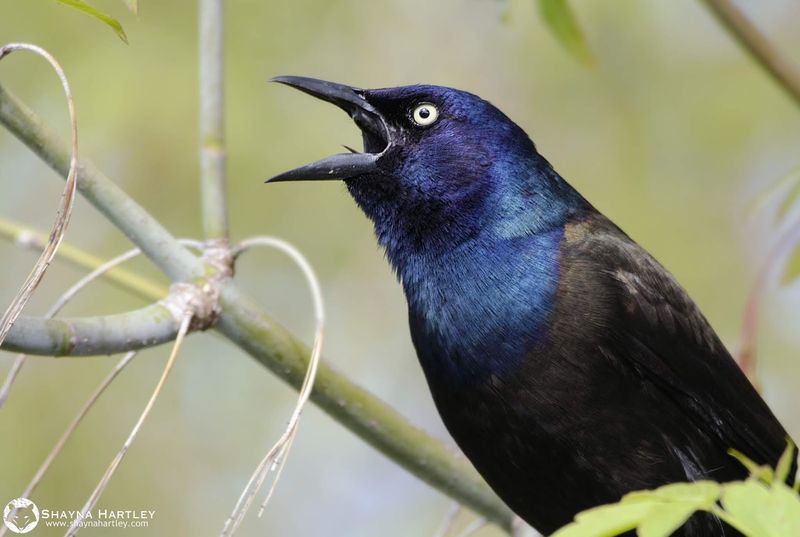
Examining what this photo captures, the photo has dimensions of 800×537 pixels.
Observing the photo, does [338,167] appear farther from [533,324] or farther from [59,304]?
[59,304]

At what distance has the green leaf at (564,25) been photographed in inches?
119

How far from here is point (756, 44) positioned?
3215 millimetres

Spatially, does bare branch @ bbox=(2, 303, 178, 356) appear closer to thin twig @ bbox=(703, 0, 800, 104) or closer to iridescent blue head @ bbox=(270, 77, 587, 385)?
iridescent blue head @ bbox=(270, 77, 587, 385)

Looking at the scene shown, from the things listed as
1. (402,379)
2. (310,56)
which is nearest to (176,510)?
(402,379)

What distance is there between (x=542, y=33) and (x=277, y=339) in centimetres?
376

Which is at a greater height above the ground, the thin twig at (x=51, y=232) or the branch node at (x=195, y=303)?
the thin twig at (x=51, y=232)

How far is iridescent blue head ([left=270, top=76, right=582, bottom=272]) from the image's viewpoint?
3174 mm

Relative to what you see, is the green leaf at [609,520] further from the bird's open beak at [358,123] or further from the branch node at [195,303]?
the bird's open beak at [358,123]

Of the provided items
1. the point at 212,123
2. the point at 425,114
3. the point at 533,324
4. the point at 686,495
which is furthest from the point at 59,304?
the point at 686,495

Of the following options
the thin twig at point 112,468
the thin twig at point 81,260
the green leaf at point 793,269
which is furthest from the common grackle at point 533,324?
the thin twig at point 112,468

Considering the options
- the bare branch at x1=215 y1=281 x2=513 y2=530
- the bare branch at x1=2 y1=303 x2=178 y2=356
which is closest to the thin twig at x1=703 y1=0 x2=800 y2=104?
the bare branch at x1=215 y1=281 x2=513 y2=530

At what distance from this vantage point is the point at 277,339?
8.33 ft

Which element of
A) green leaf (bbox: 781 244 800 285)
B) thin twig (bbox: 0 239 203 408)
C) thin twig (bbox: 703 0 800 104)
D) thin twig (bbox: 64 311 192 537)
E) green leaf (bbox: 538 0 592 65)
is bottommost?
green leaf (bbox: 781 244 800 285)

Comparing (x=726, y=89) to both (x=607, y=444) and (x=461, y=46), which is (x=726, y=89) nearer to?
(x=461, y=46)
